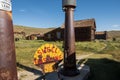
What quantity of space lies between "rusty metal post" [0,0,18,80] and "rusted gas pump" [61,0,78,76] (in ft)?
17.3

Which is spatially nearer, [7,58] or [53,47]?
[7,58]

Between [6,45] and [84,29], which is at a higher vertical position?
[84,29]

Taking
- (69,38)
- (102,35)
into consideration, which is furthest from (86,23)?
(69,38)

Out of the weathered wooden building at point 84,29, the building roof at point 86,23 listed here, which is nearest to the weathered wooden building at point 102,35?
the weathered wooden building at point 84,29

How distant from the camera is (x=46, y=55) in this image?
4562 millimetres

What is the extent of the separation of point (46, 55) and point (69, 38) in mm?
2189

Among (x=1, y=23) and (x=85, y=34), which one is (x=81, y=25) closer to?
(x=85, y=34)

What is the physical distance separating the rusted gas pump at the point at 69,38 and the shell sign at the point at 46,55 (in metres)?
1.89

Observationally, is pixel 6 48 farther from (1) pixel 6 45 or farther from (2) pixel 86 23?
(2) pixel 86 23

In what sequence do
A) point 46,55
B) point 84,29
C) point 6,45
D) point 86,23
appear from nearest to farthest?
point 6,45 < point 46,55 < point 84,29 < point 86,23

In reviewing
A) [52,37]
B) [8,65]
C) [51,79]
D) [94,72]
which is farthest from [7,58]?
Result: [52,37]

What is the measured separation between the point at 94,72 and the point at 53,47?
3853 millimetres

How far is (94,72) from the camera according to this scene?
7.88m

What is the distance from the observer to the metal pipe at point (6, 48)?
4.05 ft
